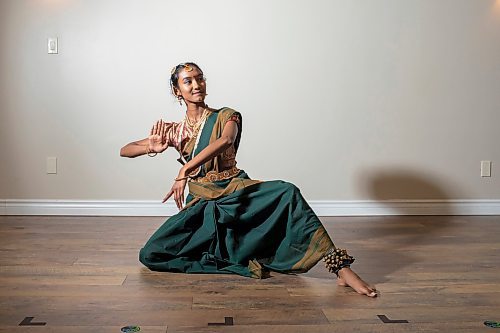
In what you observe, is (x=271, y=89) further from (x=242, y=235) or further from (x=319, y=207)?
(x=242, y=235)

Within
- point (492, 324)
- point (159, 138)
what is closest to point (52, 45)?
point (159, 138)

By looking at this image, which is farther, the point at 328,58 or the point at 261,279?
the point at 328,58

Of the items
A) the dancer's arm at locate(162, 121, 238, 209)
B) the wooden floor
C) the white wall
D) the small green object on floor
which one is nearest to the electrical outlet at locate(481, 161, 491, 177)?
the white wall

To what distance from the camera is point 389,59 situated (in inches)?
182

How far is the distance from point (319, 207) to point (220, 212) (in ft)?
5.80

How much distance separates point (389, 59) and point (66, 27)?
6.75 ft

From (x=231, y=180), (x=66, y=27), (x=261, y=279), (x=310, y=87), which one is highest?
(x=66, y=27)

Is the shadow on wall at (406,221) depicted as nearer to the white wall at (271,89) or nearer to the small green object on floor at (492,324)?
the white wall at (271,89)

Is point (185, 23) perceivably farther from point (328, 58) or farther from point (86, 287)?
point (86, 287)

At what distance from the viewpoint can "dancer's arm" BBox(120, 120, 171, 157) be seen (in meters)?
3.05

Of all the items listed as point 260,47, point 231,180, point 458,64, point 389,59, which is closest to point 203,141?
point 231,180

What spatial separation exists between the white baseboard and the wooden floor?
2.11 feet

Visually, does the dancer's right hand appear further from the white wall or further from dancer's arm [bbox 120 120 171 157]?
the white wall

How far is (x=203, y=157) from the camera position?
2.90 metres
